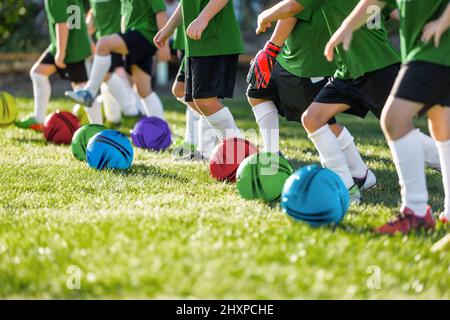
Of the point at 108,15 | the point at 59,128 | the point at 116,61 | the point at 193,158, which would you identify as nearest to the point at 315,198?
the point at 193,158

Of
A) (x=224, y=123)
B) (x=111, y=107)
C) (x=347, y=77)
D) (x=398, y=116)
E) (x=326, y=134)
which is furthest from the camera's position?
(x=111, y=107)

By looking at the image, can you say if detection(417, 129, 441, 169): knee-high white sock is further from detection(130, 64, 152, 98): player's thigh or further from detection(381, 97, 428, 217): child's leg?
detection(130, 64, 152, 98): player's thigh

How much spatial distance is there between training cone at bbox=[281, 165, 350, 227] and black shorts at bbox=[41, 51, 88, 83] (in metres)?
4.76

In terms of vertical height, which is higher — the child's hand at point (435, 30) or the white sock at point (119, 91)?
the child's hand at point (435, 30)

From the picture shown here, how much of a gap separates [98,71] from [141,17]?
2.51 feet

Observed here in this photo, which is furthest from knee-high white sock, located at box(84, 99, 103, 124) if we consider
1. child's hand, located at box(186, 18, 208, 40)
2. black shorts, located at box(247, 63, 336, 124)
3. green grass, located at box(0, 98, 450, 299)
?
black shorts, located at box(247, 63, 336, 124)

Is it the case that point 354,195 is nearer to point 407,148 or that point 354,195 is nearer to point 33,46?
point 407,148

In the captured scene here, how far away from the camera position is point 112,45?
313 inches

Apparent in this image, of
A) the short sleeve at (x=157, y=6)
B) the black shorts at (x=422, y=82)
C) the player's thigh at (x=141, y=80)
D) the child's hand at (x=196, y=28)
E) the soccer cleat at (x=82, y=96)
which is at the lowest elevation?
the soccer cleat at (x=82, y=96)

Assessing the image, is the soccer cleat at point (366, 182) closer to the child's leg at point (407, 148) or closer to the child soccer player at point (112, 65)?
the child's leg at point (407, 148)

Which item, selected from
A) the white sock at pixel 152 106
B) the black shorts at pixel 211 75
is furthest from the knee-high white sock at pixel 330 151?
the white sock at pixel 152 106

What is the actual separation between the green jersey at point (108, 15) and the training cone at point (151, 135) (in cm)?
151

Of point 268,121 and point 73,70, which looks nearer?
point 268,121

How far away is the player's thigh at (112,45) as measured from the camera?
793 centimetres
